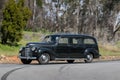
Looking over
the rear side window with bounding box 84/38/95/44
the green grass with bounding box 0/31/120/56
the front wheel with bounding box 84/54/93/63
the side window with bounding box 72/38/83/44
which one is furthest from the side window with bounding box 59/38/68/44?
the green grass with bounding box 0/31/120/56

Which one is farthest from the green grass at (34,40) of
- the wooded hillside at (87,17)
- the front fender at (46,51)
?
the wooded hillside at (87,17)

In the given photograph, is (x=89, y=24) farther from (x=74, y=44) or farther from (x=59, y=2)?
(x=74, y=44)

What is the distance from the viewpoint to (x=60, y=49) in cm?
2947

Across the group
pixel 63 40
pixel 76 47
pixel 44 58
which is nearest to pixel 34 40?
pixel 76 47

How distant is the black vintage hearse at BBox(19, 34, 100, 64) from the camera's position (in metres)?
28.3

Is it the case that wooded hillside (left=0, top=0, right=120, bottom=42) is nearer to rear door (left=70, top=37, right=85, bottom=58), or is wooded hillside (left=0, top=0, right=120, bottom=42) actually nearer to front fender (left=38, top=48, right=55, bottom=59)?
rear door (left=70, top=37, right=85, bottom=58)

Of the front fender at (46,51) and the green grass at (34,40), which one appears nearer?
the front fender at (46,51)

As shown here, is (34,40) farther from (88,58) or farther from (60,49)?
(60,49)

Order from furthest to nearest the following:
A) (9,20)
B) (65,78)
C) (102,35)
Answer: (102,35), (9,20), (65,78)

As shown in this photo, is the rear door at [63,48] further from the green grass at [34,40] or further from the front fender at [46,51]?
the green grass at [34,40]

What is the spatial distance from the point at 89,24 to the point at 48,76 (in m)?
58.2

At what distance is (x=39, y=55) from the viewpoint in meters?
28.1

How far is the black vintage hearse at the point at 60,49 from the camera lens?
28266 millimetres

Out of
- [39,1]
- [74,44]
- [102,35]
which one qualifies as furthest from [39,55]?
[39,1]
